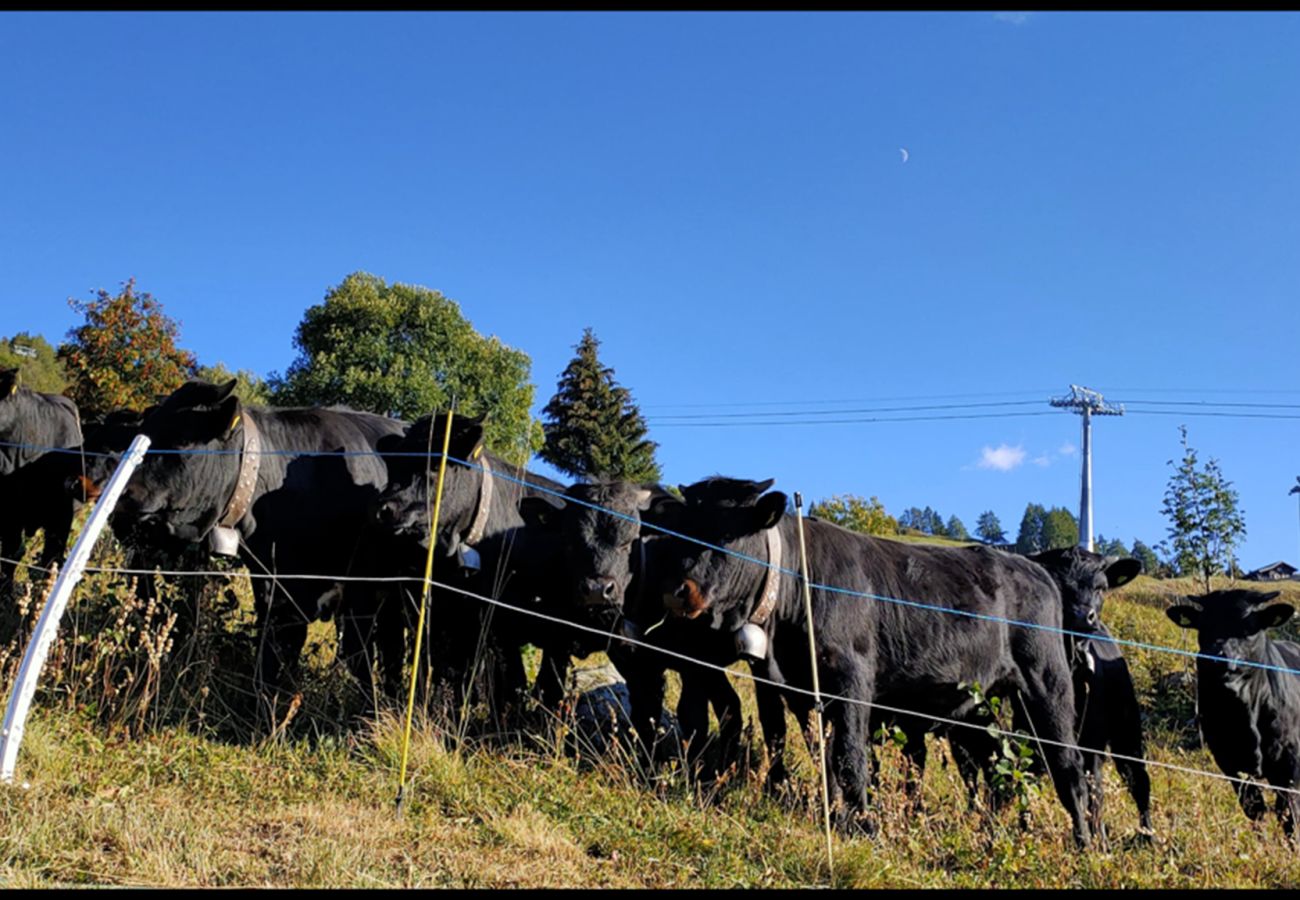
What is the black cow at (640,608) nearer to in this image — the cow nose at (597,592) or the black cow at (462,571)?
the cow nose at (597,592)

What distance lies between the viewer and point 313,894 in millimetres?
4391

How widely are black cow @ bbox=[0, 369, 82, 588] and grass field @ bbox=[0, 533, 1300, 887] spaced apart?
1.91m

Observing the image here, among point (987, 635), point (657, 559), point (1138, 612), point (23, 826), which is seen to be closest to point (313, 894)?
point (23, 826)

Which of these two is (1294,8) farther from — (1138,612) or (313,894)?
(1138,612)

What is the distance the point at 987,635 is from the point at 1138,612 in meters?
16.1

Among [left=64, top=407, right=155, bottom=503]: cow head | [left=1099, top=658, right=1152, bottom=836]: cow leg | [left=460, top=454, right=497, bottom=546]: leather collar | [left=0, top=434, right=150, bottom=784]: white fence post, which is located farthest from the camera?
[left=1099, top=658, right=1152, bottom=836]: cow leg

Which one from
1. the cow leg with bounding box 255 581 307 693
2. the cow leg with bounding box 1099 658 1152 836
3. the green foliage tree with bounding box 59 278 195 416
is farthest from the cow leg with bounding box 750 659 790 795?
the green foliage tree with bounding box 59 278 195 416

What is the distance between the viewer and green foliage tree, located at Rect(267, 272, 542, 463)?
130 ft

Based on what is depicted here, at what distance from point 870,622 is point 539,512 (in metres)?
2.52

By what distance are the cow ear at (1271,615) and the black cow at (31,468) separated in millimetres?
9998

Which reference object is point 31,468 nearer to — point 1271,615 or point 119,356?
point 1271,615

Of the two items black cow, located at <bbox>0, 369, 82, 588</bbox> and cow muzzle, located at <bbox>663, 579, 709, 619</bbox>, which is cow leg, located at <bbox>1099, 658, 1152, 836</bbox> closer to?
cow muzzle, located at <bbox>663, 579, 709, 619</bbox>

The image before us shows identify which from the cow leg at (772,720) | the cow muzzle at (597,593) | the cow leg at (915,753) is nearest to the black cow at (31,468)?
the cow muzzle at (597,593)

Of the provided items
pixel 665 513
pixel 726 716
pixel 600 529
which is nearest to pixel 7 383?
pixel 600 529
